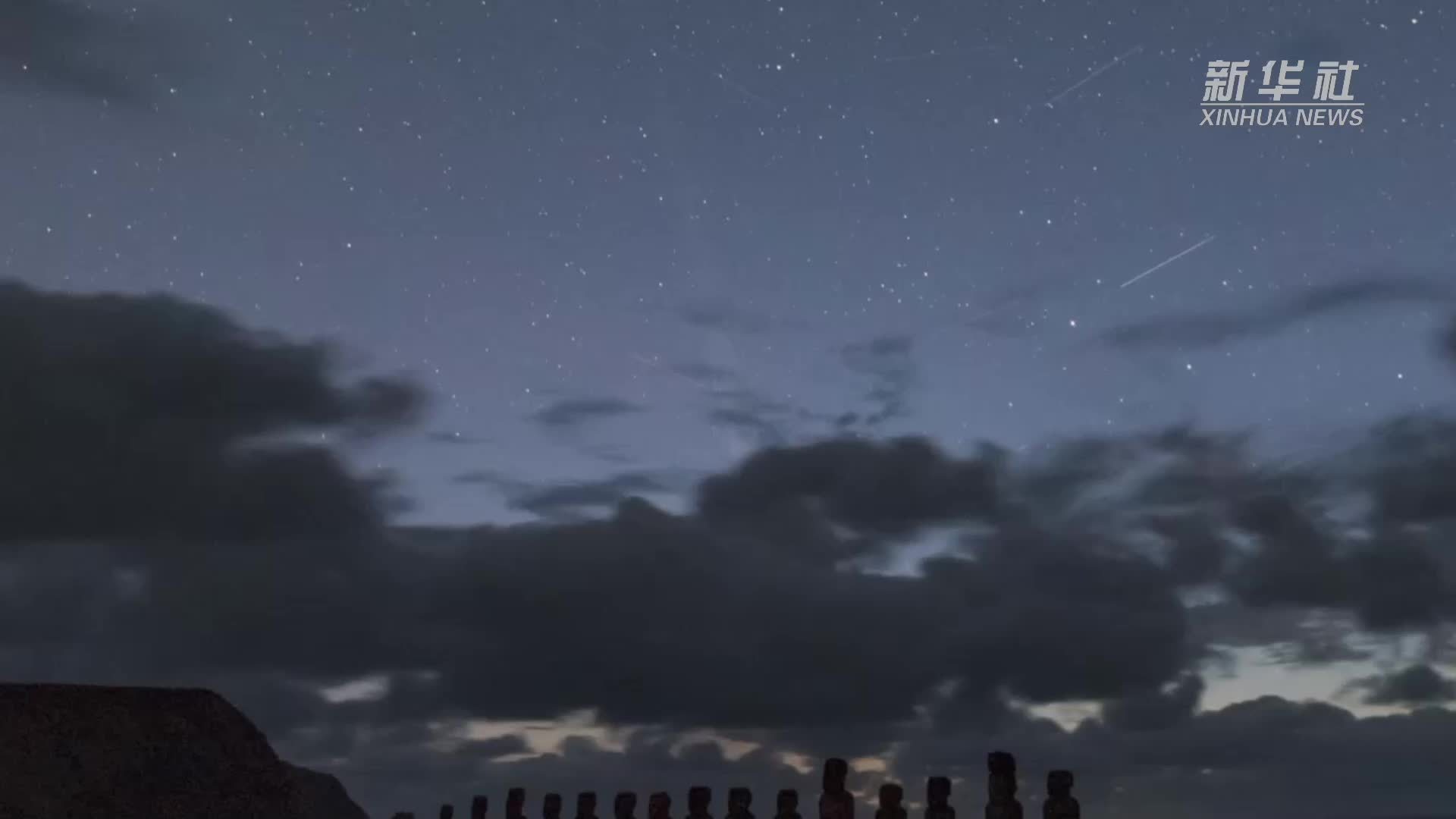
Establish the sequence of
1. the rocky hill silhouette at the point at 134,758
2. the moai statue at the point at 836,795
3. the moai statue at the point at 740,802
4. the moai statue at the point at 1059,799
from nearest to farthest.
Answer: the moai statue at the point at 1059,799, the moai statue at the point at 836,795, the moai statue at the point at 740,802, the rocky hill silhouette at the point at 134,758

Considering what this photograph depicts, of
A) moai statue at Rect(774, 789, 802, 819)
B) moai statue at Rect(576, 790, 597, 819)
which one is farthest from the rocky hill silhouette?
moai statue at Rect(774, 789, 802, 819)

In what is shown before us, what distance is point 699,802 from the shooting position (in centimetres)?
4050

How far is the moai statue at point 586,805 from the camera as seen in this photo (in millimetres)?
51456

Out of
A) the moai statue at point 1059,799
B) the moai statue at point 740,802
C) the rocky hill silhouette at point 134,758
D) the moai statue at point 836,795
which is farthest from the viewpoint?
the rocky hill silhouette at point 134,758

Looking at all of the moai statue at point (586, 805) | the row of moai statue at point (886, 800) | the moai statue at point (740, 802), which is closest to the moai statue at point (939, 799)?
Answer: the row of moai statue at point (886, 800)

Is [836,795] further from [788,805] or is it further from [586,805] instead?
[586,805]

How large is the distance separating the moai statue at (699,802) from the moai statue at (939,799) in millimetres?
11997

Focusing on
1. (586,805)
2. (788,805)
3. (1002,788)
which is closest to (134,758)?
(586,805)

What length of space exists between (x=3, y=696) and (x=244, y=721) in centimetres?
948

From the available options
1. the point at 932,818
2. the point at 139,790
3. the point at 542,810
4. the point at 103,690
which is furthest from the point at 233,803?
the point at 932,818

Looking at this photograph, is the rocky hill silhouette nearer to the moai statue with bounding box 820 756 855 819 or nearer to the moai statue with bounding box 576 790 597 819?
the moai statue with bounding box 576 790 597 819

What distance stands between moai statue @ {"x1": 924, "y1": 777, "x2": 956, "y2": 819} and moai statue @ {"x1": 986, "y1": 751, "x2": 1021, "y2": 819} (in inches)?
53.8

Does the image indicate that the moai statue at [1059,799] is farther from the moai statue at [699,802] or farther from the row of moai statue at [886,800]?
the moai statue at [699,802]

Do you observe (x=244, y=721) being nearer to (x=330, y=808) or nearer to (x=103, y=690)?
(x=103, y=690)
